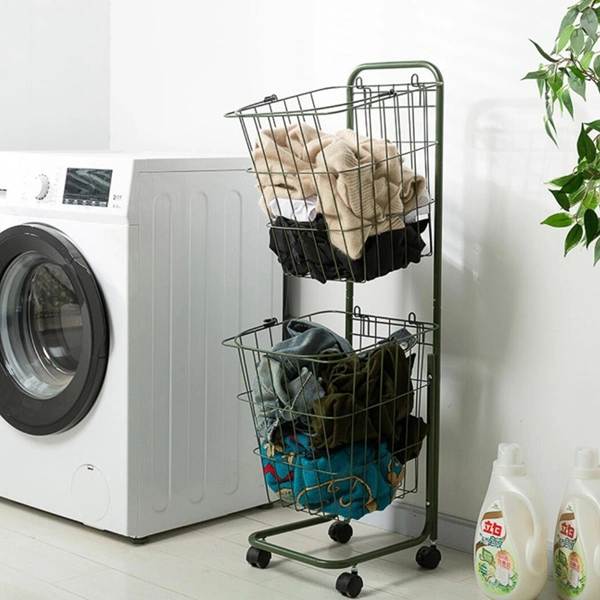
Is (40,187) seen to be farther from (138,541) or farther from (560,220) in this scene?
(560,220)

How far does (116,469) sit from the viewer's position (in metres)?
2.32

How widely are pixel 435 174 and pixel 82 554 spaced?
1.14 meters

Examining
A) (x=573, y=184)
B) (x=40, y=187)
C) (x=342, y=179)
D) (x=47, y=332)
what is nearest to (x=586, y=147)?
(x=573, y=184)

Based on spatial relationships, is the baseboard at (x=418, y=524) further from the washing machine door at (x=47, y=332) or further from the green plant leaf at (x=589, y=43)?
the green plant leaf at (x=589, y=43)

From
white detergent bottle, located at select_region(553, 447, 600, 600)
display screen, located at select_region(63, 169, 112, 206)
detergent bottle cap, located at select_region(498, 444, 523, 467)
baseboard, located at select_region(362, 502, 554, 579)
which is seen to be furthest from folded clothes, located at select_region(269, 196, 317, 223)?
baseboard, located at select_region(362, 502, 554, 579)

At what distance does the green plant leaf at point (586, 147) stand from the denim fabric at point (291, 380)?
0.79 metres

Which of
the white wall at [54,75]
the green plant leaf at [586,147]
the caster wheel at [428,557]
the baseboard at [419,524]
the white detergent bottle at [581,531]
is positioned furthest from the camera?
the white wall at [54,75]

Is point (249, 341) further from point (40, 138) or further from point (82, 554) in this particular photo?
point (40, 138)

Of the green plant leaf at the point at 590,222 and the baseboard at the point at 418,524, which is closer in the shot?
the green plant leaf at the point at 590,222

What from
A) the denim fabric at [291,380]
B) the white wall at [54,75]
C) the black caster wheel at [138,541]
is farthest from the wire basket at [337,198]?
the white wall at [54,75]

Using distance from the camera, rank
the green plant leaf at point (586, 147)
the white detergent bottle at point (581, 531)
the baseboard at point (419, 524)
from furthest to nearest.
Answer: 1. the baseboard at point (419, 524)
2. the white detergent bottle at point (581, 531)
3. the green plant leaf at point (586, 147)

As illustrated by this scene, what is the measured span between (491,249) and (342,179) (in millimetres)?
476

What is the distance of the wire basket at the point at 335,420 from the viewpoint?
208cm

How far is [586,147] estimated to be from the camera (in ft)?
4.54
